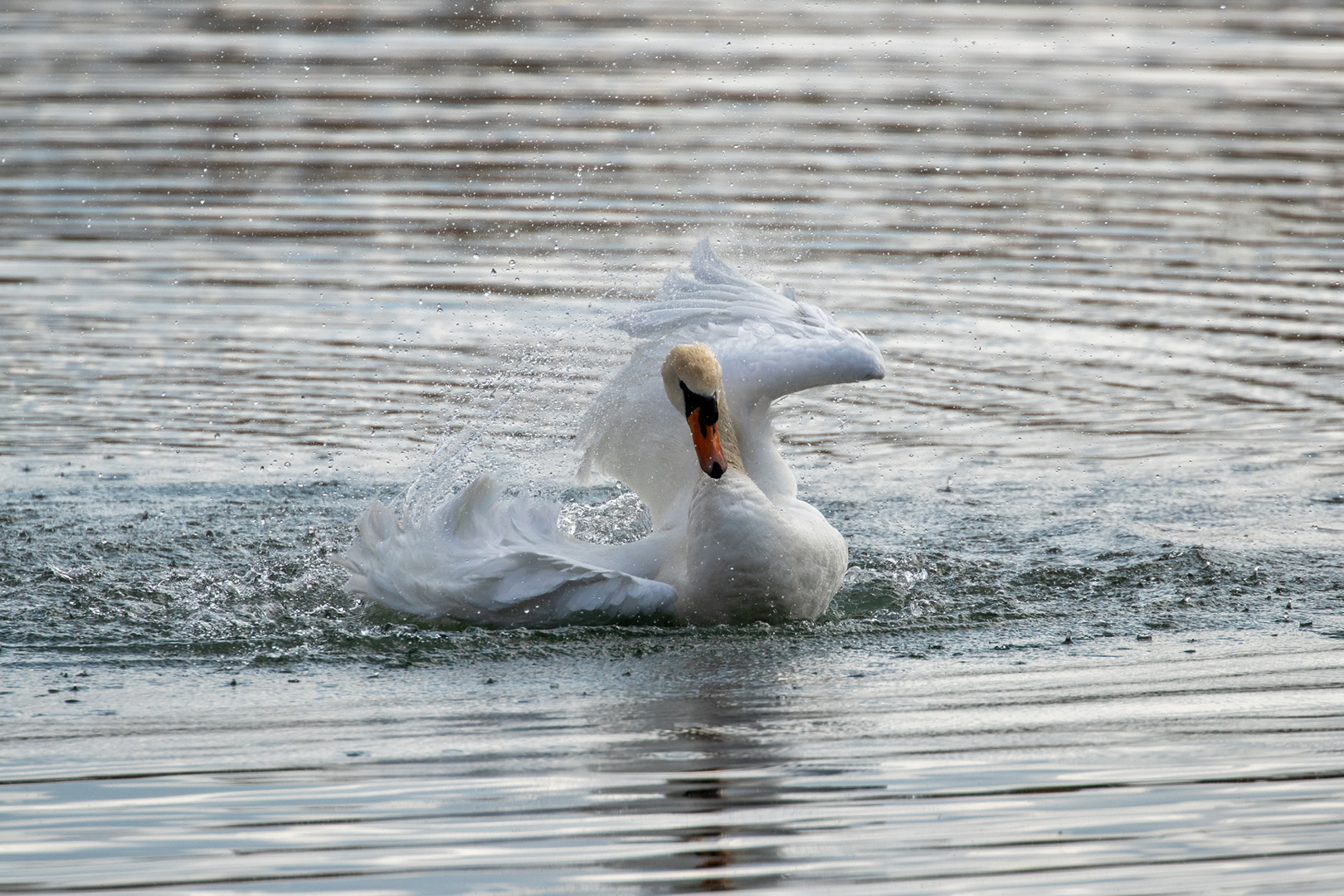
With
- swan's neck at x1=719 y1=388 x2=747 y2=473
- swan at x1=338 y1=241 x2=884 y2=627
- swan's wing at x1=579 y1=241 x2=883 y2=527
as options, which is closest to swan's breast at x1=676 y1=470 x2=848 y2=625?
swan at x1=338 y1=241 x2=884 y2=627

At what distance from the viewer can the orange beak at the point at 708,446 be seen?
306 inches

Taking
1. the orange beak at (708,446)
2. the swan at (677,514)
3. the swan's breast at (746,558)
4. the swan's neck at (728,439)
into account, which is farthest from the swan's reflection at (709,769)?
the swan's neck at (728,439)

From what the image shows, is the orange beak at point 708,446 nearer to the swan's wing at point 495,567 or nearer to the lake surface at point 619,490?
the swan's wing at point 495,567

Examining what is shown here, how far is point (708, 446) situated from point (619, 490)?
297 cm

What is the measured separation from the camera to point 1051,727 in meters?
6.48

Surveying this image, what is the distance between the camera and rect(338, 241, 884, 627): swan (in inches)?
305

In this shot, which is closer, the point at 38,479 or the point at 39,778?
the point at 39,778

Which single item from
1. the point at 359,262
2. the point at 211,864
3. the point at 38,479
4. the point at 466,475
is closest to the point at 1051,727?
the point at 211,864

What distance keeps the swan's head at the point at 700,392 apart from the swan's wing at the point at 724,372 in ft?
2.23

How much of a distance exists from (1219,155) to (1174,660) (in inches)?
486

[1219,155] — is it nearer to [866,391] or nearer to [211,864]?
[866,391]

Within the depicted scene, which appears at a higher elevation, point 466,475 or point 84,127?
point 84,127

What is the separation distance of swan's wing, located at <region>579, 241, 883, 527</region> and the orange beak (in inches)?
28.3

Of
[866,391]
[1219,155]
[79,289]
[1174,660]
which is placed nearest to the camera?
[1174,660]
